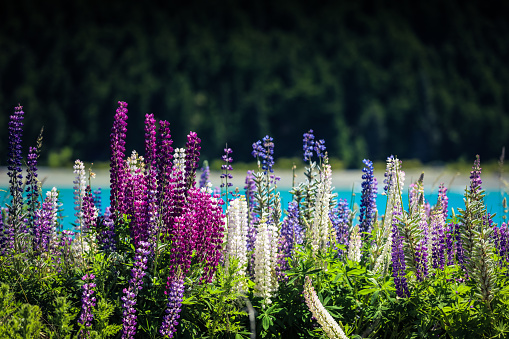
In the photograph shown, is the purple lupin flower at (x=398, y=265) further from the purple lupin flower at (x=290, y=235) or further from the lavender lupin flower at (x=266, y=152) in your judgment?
the lavender lupin flower at (x=266, y=152)

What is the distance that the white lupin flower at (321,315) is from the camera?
11.7ft

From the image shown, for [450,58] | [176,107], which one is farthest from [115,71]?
[450,58]

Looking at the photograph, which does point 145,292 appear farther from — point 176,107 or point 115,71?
point 115,71

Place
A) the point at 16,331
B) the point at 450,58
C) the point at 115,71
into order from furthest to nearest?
the point at 450,58
the point at 115,71
the point at 16,331

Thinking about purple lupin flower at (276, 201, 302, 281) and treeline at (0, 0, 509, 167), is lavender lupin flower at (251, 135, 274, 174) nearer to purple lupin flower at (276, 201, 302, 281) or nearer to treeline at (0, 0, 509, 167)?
purple lupin flower at (276, 201, 302, 281)

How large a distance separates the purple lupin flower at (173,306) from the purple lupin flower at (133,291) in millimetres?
203

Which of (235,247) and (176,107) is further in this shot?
(176,107)

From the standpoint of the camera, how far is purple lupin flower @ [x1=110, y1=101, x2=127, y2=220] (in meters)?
4.56

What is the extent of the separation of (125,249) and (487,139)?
60056mm

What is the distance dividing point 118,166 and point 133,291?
105cm

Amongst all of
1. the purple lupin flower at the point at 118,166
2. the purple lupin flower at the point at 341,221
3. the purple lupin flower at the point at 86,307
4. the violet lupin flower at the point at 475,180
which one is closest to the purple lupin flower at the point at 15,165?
the purple lupin flower at the point at 118,166

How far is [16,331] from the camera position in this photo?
3639 millimetres

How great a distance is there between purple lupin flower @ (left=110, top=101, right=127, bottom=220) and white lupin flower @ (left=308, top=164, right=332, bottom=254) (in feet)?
4.95

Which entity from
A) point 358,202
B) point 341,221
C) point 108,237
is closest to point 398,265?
point 341,221
